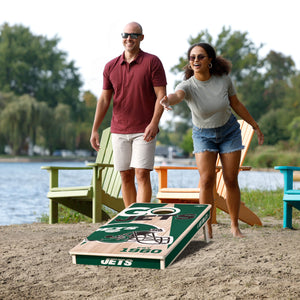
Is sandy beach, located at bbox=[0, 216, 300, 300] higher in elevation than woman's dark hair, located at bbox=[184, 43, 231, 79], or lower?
lower

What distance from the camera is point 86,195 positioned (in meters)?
5.21

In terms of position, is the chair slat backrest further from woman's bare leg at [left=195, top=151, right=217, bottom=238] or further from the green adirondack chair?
woman's bare leg at [left=195, top=151, right=217, bottom=238]

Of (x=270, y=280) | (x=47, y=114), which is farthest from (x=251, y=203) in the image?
(x=47, y=114)

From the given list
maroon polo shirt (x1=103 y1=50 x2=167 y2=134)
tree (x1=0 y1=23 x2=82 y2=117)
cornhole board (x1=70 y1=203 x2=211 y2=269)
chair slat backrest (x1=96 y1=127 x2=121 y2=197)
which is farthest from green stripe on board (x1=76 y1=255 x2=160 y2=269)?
tree (x1=0 y1=23 x2=82 y2=117)

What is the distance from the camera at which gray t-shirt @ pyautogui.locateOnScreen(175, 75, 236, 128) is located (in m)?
3.52

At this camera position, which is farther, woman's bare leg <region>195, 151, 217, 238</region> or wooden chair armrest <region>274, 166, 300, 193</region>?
wooden chair armrest <region>274, 166, 300, 193</region>

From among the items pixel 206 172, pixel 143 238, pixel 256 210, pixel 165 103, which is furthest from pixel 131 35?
pixel 256 210

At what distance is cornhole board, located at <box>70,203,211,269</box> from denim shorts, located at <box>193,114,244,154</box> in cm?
53

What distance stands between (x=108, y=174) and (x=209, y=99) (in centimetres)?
252

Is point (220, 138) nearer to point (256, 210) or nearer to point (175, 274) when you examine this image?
point (175, 274)

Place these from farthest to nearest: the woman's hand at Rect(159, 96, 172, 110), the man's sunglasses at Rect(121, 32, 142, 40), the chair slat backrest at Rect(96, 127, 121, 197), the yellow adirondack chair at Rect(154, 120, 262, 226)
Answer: the chair slat backrest at Rect(96, 127, 121, 197) < the yellow adirondack chair at Rect(154, 120, 262, 226) < the man's sunglasses at Rect(121, 32, 142, 40) < the woman's hand at Rect(159, 96, 172, 110)

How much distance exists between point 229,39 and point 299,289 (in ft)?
110

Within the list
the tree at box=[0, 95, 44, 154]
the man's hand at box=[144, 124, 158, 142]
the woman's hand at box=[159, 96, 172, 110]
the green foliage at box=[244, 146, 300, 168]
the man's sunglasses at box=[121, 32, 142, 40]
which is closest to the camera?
the woman's hand at box=[159, 96, 172, 110]

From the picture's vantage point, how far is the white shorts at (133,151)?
3.64 m
